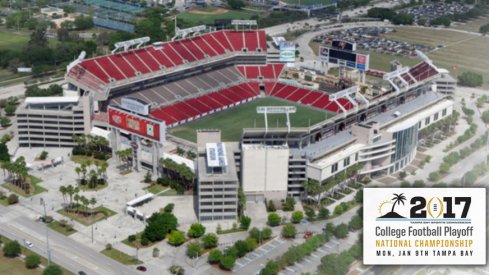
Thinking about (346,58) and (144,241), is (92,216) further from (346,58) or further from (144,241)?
(346,58)

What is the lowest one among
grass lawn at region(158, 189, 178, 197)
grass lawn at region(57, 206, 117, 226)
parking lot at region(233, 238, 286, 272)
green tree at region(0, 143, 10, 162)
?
parking lot at region(233, 238, 286, 272)

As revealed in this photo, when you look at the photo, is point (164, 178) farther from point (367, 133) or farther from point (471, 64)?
point (471, 64)

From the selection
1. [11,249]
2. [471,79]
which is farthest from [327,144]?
[471,79]

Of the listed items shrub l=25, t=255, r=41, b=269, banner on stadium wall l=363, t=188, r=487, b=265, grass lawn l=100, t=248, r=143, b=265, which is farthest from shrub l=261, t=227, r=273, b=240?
banner on stadium wall l=363, t=188, r=487, b=265

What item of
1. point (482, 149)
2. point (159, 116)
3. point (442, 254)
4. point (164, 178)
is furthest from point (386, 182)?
point (442, 254)

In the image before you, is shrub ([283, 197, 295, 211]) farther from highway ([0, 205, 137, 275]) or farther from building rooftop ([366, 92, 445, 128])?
highway ([0, 205, 137, 275])

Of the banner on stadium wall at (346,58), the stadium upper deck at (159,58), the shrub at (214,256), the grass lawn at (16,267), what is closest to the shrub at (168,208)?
the shrub at (214,256)
